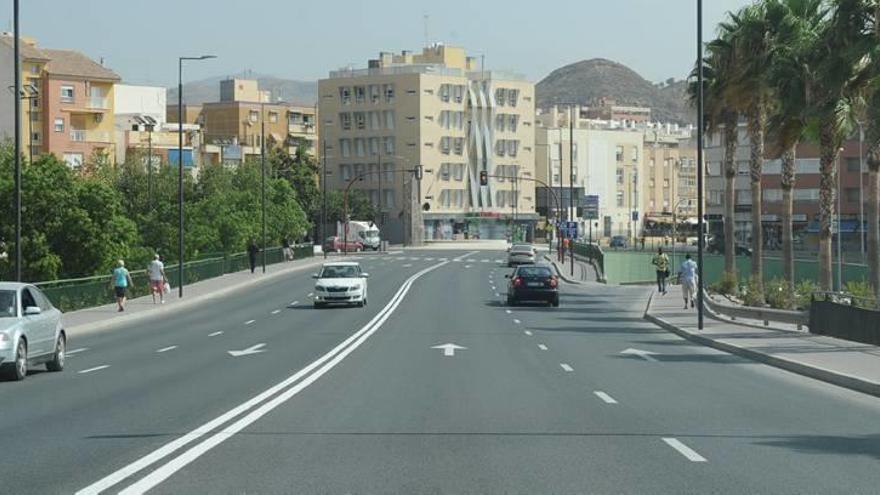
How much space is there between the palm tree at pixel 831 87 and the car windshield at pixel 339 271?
1776 cm

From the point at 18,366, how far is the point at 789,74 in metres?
27.8

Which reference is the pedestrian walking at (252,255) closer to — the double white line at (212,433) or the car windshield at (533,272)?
the car windshield at (533,272)

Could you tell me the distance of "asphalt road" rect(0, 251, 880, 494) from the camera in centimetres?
1138

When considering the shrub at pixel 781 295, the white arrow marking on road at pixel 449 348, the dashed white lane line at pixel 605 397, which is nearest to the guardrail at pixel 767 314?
the shrub at pixel 781 295

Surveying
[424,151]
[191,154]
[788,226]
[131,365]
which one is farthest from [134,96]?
[131,365]

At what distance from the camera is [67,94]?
104500mm

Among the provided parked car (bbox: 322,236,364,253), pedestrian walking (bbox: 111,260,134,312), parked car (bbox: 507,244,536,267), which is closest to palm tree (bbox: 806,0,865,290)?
pedestrian walking (bbox: 111,260,134,312)

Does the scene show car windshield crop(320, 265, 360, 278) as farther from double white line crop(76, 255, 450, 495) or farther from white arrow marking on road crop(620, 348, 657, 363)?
double white line crop(76, 255, 450, 495)

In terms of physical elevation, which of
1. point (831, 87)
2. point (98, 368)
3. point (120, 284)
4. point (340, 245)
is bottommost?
point (98, 368)

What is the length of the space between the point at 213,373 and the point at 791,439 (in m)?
12.2

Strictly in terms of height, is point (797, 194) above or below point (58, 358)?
above

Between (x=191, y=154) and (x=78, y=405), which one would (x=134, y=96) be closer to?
(x=191, y=154)

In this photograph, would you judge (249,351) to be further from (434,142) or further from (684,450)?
(434,142)

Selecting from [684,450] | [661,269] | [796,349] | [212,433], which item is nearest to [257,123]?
[661,269]
